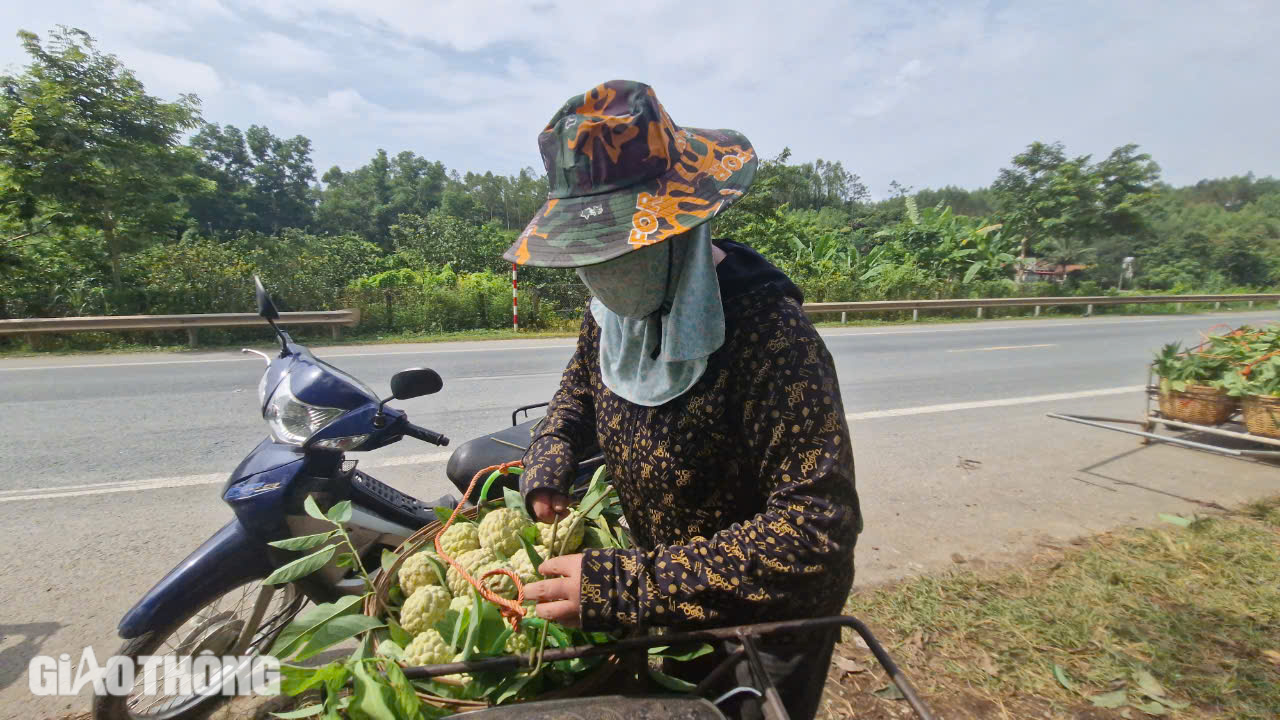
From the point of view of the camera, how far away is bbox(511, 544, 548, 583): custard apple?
1.22 metres

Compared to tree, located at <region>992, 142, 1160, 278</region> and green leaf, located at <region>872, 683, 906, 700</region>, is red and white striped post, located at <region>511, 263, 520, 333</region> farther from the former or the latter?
tree, located at <region>992, 142, 1160, 278</region>

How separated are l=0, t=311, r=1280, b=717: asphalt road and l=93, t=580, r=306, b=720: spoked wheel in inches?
16.1

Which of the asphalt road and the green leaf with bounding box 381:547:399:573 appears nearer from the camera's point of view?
the green leaf with bounding box 381:547:399:573

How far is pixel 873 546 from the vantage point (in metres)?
3.46

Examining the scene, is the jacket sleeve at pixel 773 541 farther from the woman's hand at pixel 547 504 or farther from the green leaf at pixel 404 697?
the woman's hand at pixel 547 504

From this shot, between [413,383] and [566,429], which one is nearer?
[566,429]

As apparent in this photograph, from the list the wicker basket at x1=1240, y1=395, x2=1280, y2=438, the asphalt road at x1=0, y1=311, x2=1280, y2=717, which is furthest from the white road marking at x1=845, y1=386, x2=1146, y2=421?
the wicker basket at x1=1240, y1=395, x2=1280, y2=438

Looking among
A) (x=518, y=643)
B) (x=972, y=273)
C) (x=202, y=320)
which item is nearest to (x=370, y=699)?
(x=518, y=643)

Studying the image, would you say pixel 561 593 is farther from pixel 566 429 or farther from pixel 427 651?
pixel 566 429

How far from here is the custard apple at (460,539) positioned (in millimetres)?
1391

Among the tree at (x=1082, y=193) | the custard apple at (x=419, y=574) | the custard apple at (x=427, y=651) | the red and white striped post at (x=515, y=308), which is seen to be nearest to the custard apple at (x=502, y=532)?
the custard apple at (x=419, y=574)

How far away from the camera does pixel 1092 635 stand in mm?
2523

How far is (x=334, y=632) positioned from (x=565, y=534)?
464 millimetres

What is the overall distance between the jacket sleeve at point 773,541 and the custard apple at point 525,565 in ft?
0.70
